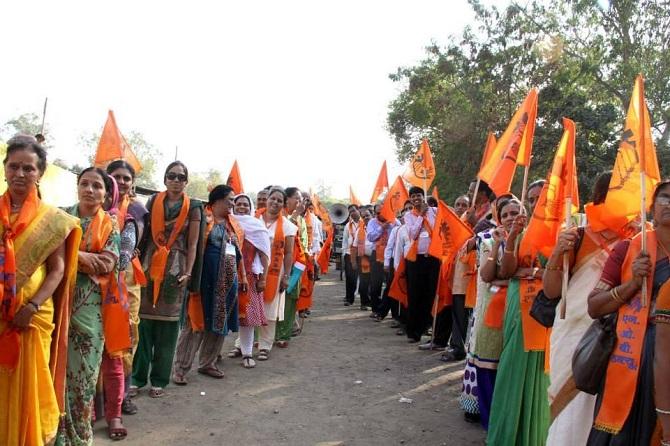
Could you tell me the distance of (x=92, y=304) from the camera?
11.7 feet

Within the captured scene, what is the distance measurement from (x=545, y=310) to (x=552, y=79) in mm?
18261

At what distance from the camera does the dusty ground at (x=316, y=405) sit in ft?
14.7

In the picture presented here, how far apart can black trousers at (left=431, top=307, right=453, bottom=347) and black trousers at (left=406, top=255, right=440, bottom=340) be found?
0.46m

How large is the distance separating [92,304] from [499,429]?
2733 millimetres

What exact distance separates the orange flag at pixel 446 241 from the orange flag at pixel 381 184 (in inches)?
247

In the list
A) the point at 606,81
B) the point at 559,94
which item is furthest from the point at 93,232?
the point at 606,81

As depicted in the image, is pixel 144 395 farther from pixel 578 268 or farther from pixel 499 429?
pixel 578 268

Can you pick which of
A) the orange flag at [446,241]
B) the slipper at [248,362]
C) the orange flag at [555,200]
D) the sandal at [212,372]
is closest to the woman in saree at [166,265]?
the sandal at [212,372]

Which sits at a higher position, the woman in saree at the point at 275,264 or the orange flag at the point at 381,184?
the orange flag at the point at 381,184

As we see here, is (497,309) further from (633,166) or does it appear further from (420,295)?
(420,295)

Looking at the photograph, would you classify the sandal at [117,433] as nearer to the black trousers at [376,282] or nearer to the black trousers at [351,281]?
the black trousers at [376,282]

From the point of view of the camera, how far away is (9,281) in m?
2.76

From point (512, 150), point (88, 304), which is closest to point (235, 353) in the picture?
point (88, 304)

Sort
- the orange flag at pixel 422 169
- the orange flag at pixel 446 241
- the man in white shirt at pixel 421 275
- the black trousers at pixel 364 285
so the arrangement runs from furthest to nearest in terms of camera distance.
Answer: the black trousers at pixel 364 285, the orange flag at pixel 422 169, the man in white shirt at pixel 421 275, the orange flag at pixel 446 241
